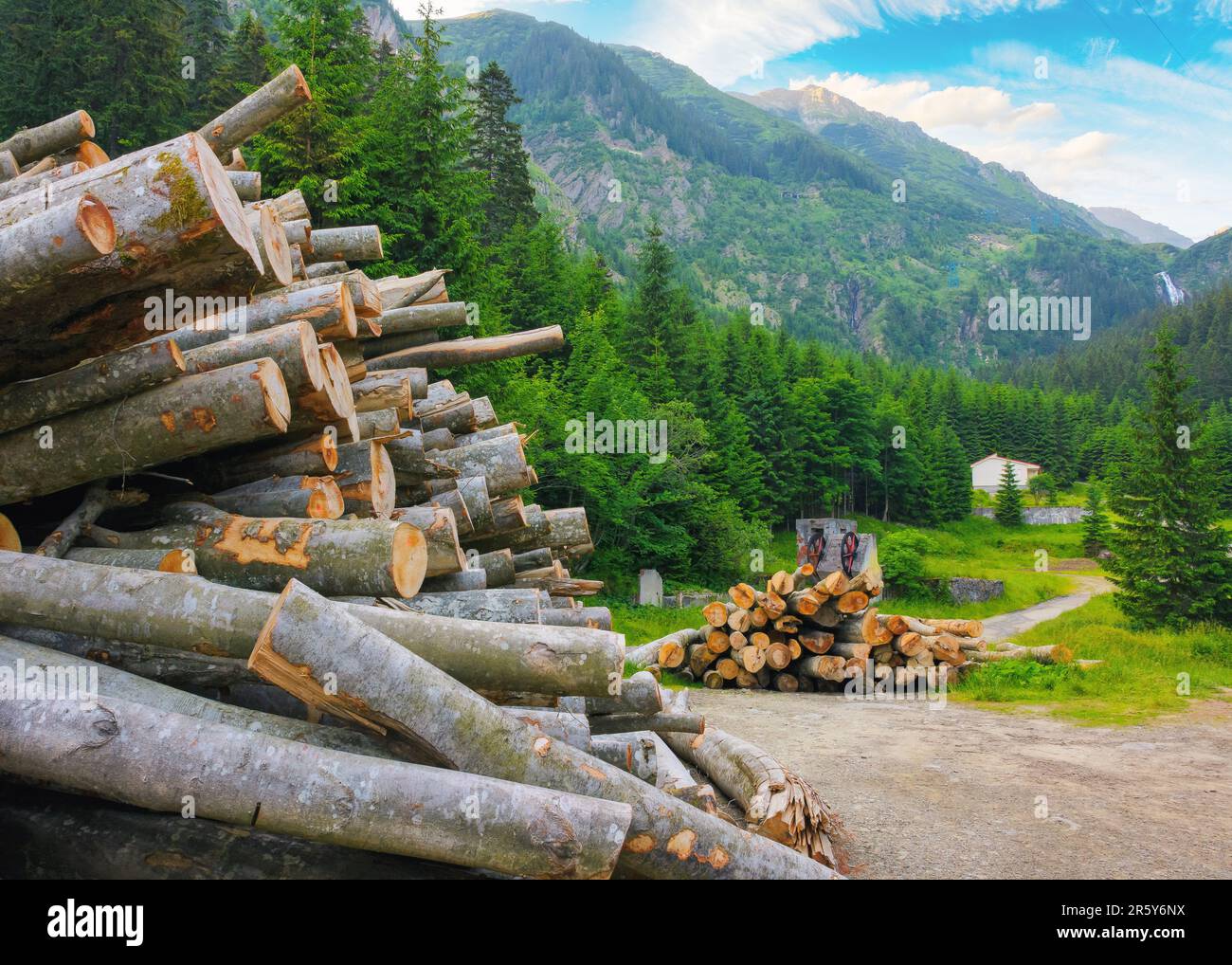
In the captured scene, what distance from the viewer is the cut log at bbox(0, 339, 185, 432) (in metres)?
4.37

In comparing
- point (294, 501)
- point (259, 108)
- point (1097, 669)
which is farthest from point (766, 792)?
point (1097, 669)

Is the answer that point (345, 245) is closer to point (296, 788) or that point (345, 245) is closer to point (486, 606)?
point (486, 606)

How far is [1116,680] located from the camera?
14.7 m

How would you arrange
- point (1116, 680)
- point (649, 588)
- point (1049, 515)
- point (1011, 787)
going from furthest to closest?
point (1049, 515) < point (649, 588) < point (1116, 680) < point (1011, 787)

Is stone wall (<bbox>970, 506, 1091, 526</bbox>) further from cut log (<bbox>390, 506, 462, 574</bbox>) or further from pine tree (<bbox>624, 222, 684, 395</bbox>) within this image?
cut log (<bbox>390, 506, 462, 574</bbox>)

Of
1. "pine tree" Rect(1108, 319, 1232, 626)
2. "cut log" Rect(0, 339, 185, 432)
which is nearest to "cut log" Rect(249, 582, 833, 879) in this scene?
"cut log" Rect(0, 339, 185, 432)

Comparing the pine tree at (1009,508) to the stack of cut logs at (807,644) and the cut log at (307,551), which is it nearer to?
the stack of cut logs at (807,644)

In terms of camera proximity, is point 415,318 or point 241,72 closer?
point 415,318

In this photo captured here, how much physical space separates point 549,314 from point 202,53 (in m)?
20.6

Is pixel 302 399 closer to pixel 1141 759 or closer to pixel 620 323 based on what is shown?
pixel 1141 759

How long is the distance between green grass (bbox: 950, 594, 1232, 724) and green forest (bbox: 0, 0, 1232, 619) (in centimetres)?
561

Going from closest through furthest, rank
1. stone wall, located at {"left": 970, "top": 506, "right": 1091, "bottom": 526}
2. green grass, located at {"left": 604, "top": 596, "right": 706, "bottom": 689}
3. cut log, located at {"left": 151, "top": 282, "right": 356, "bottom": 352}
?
cut log, located at {"left": 151, "top": 282, "right": 356, "bottom": 352} < green grass, located at {"left": 604, "top": 596, "right": 706, "bottom": 689} < stone wall, located at {"left": 970, "top": 506, "right": 1091, "bottom": 526}

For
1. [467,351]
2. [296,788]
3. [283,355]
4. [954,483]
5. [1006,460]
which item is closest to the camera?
[296,788]
